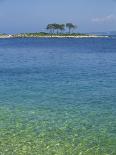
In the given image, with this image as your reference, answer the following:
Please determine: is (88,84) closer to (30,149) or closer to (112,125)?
(112,125)

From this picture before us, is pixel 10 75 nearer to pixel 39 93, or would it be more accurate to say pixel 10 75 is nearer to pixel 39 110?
pixel 39 93

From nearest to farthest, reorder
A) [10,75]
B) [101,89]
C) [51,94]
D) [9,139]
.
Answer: [9,139] < [51,94] < [101,89] < [10,75]

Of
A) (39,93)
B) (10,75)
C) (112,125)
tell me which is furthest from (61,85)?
(112,125)

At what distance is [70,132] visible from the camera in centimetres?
2425

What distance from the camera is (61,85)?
143 ft

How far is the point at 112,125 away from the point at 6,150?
7.31 metres

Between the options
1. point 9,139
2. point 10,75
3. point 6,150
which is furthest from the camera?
point 10,75

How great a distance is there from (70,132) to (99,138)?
1.84 metres

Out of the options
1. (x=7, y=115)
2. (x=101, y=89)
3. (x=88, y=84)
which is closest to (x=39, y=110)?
(x=7, y=115)

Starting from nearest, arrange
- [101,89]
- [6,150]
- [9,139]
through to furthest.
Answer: [6,150], [9,139], [101,89]

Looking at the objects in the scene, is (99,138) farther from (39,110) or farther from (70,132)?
(39,110)

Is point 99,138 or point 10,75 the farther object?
point 10,75

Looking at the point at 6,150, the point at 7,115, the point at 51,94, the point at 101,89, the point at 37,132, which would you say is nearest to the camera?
the point at 6,150

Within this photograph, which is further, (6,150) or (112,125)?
(112,125)
